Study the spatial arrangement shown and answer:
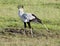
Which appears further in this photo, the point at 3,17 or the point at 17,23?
the point at 3,17

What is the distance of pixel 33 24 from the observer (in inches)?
498

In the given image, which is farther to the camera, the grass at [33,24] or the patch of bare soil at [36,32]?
the patch of bare soil at [36,32]

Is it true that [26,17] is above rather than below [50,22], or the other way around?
above

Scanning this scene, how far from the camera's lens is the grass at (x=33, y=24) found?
A: 30.7 feet

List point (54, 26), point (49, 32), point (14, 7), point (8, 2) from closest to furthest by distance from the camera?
point (49, 32) < point (54, 26) < point (14, 7) < point (8, 2)

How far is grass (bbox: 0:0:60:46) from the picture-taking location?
9367 millimetres

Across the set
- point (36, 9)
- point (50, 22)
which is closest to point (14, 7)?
point (36, 9)

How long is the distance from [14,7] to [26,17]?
6.62m

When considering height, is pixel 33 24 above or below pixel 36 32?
below

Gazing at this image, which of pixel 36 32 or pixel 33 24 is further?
pixel 33 24

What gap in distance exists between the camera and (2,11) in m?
16.2

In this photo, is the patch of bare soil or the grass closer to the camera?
the grass

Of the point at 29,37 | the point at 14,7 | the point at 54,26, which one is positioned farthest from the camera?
the point at 14,7

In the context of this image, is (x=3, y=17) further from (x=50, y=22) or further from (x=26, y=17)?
(x=26, y=17)
